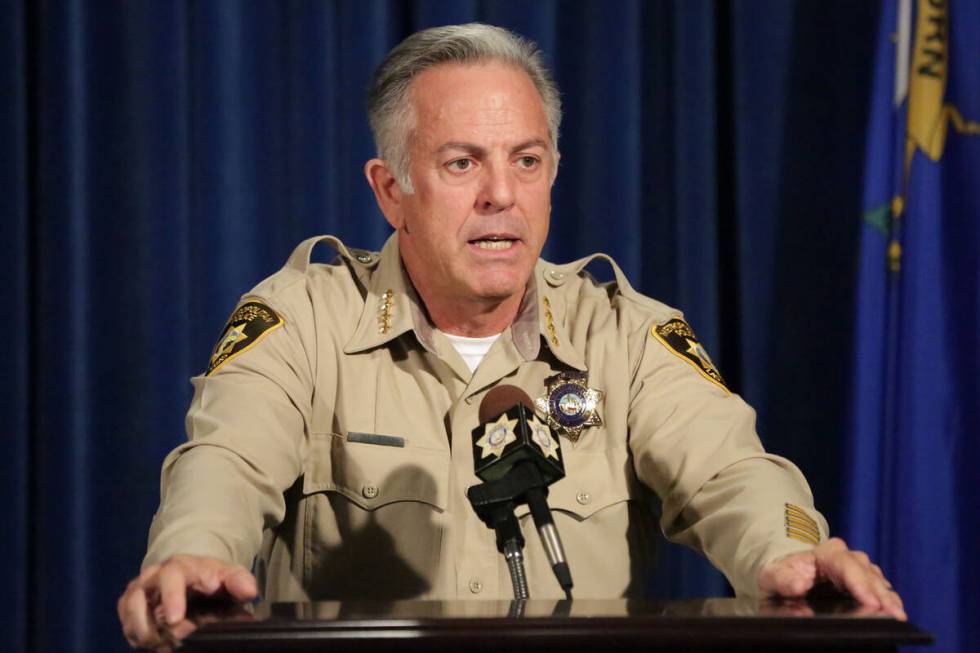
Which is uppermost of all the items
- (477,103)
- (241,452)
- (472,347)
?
(477,103)

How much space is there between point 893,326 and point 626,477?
3.09 ft

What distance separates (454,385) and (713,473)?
43 centimetres

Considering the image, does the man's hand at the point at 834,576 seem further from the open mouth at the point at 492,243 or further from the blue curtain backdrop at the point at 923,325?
the blue curtain backdrop at the point at 923,325

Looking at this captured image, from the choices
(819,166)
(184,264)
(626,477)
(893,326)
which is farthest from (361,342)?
(819,166)

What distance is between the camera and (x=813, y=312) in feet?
9.37

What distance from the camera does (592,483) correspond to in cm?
189

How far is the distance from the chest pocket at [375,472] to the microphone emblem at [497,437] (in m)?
0.65

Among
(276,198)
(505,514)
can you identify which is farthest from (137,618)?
(276,198)

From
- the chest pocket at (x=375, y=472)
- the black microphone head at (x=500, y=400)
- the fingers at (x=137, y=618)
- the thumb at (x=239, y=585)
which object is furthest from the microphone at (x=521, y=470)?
the chest pocket at (x=375, y=472)

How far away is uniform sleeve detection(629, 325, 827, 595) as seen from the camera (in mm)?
1561

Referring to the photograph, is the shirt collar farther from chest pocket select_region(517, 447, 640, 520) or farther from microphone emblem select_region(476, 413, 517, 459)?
microphone emblem select_region(476, 413, 517, 459)

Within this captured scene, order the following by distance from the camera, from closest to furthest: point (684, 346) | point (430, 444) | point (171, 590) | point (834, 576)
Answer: point (171, 590) → point (834, 576) → point (430, 444) → point (684, 346)

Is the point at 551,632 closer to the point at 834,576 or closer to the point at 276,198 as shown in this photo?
the point at 834,576

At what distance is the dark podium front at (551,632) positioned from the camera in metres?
0.98
